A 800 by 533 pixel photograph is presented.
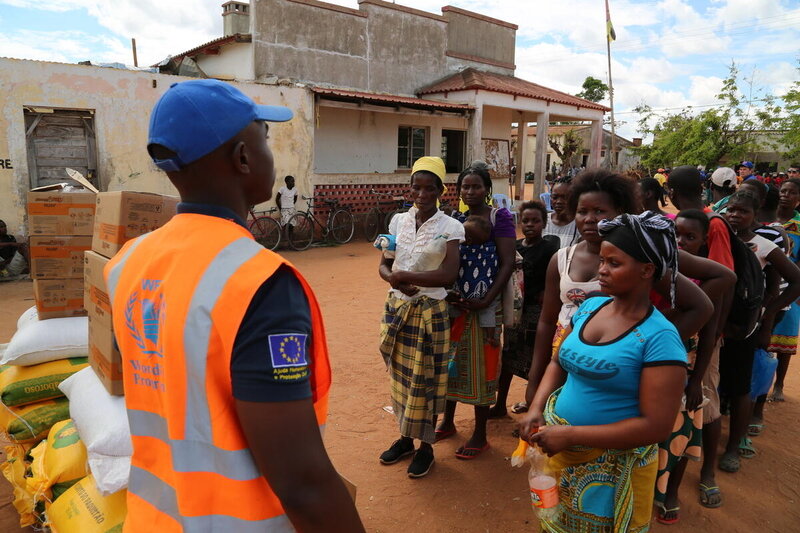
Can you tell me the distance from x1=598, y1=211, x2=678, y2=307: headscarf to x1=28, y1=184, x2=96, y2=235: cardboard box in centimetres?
258

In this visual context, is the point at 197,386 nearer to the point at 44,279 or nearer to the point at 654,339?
the point at 654,339

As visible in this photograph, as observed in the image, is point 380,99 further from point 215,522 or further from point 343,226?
point 215,522

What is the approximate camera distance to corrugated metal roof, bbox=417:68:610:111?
1466 cm

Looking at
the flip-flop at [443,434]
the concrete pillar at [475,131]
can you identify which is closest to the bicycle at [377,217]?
the concrete pillar at [475,131]

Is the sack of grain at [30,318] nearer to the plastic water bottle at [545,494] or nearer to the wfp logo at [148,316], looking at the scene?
the wfp logo at [148,316]

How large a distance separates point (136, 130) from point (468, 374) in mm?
8638

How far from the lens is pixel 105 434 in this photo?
6.43 feet

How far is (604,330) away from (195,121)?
1.46 metres

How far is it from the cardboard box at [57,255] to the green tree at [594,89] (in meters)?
39.1

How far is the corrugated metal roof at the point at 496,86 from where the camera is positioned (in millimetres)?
14656

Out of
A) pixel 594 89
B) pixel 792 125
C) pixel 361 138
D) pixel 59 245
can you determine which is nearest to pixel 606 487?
pixel 59 245

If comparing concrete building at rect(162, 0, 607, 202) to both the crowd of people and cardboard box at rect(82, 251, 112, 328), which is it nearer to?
the crowd of people

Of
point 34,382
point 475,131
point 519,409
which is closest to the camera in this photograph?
point 34,382

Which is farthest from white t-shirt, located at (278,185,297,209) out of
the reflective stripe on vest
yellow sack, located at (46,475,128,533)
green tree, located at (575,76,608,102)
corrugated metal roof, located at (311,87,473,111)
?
green tree, located at (575,76,608,102)
